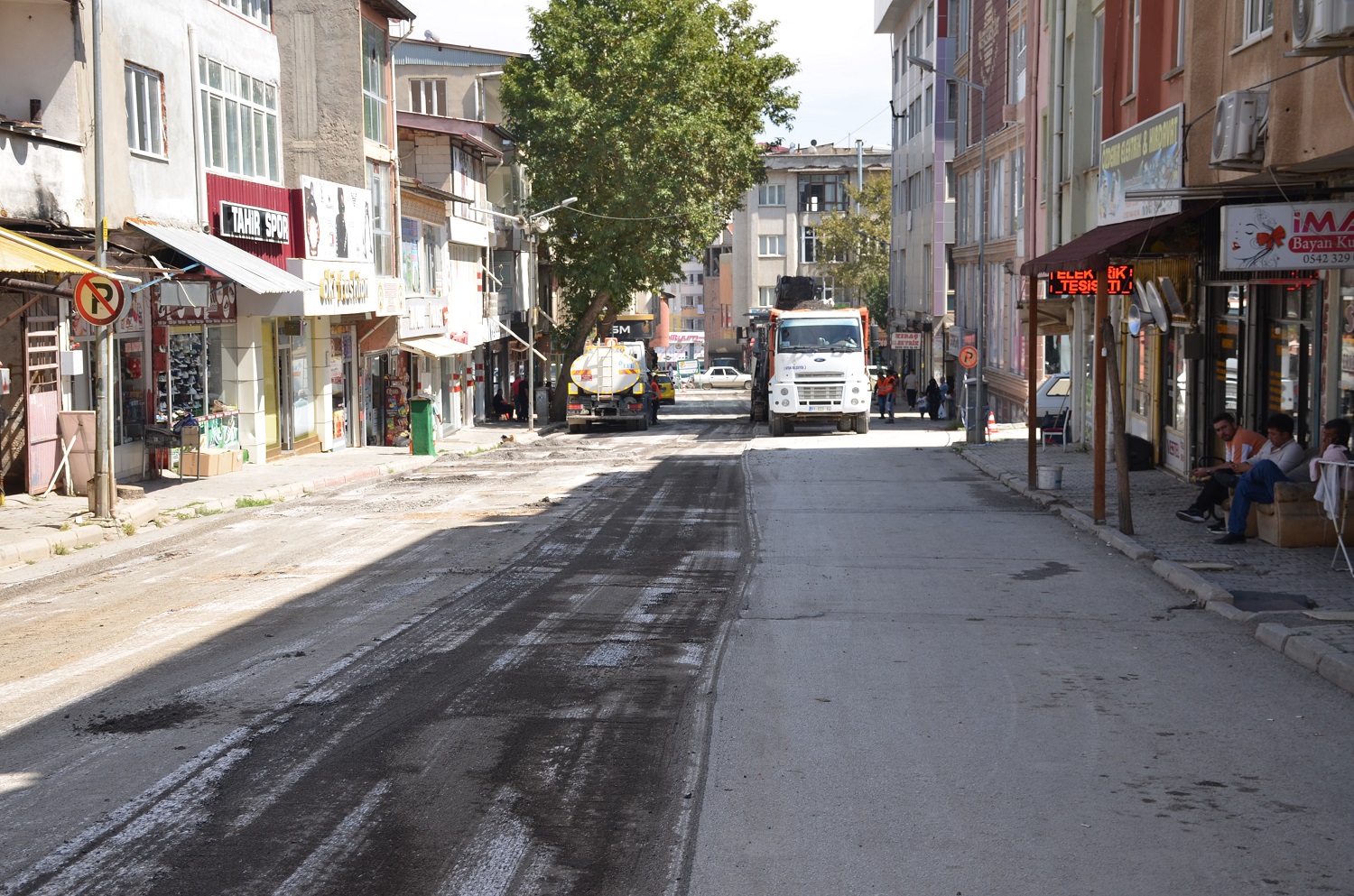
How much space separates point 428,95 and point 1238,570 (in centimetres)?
5226

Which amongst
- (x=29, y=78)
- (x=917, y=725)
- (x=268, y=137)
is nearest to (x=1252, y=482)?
(x=917, y=725)

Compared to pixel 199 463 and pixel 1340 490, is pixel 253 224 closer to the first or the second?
pixel 199 463

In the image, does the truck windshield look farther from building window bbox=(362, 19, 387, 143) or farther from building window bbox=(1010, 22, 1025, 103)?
building window bbox=(362, 19, 387, 143)

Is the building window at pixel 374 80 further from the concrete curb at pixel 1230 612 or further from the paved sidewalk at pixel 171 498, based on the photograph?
the concrete curb at pixel 1230 612

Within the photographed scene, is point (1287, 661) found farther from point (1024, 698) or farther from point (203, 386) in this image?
point (203, 386)

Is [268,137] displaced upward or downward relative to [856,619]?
upward

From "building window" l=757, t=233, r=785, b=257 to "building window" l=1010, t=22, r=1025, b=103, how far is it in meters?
51.9

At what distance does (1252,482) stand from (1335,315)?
87.8 inches

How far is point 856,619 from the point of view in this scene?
10664 mm

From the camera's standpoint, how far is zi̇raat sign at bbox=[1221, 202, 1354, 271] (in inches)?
467

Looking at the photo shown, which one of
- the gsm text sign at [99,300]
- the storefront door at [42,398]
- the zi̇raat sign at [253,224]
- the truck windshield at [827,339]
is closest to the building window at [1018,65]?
the truck windshield at [827,339]

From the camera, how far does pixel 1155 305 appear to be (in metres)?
20.2

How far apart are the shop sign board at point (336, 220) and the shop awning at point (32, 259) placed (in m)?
12.4

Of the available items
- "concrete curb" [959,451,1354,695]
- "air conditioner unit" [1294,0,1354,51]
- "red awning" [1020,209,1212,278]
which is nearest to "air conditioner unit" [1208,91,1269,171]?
"air conditioner unit" [1294,0,1354,51]
